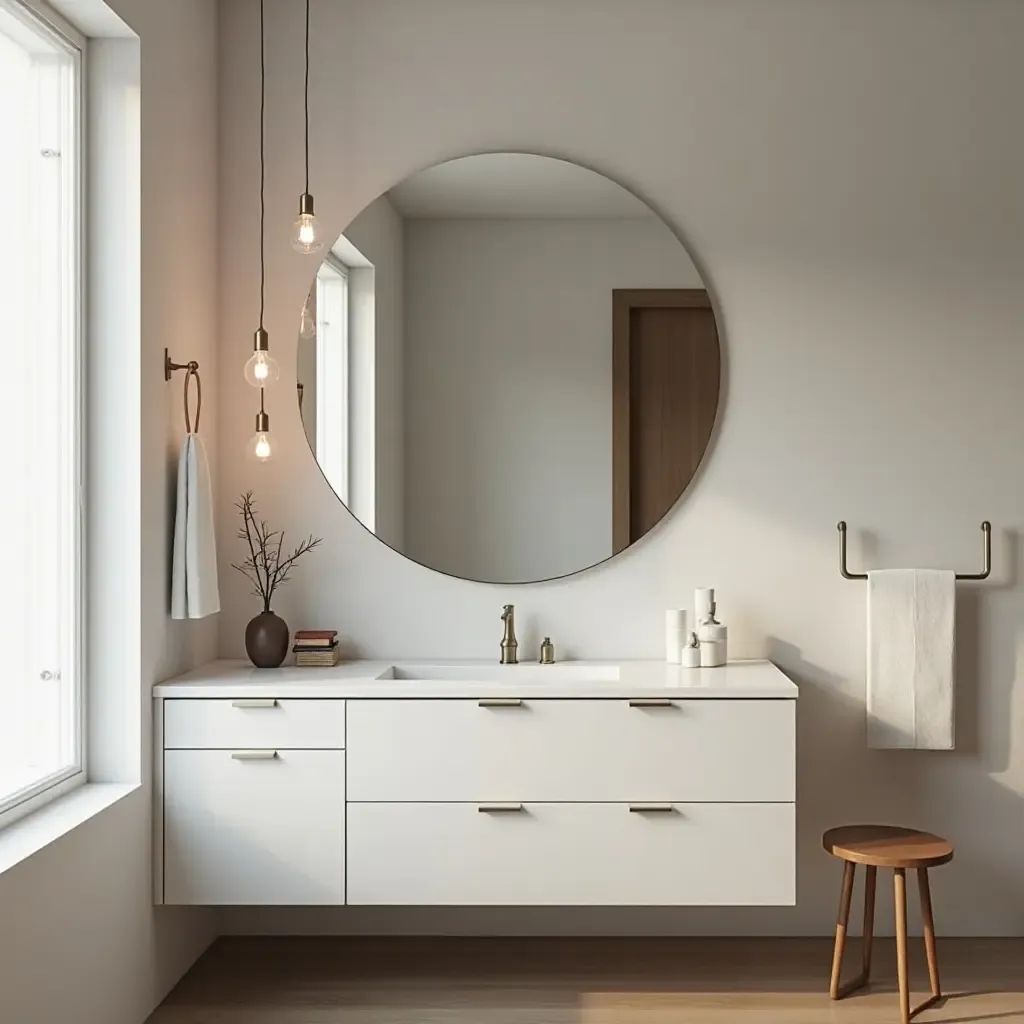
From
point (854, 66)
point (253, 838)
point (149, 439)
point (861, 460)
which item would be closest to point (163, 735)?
point (253, 838)

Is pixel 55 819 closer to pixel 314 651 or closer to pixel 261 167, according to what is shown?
pixel 314 651

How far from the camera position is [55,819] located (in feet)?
8.30

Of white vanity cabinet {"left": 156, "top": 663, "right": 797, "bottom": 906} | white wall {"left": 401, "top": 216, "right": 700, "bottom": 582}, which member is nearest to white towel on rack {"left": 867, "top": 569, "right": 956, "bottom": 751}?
white vanity cabinet {"left": 156, "top": 663, "right": 797, "bottom": 906}

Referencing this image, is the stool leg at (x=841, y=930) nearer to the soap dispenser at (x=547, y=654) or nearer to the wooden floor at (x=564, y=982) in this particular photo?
the wooden floor at (x=564, y=982)

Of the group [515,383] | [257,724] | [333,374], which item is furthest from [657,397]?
[257,724]

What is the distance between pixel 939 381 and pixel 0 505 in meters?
2.39

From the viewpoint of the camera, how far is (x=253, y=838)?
298 cm

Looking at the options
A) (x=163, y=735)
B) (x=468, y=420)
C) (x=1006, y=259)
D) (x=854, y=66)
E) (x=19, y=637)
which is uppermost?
(x=854, y=66)

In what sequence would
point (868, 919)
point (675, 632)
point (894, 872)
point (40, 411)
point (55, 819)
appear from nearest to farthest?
point (55, 819)
point (40, 411)
point (894, 872)
point (868, 919)
point (675, 632)

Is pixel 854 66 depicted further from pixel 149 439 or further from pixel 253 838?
pixel 253 838

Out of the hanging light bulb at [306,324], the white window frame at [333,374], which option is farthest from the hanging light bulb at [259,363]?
the white window frame at [333,374]

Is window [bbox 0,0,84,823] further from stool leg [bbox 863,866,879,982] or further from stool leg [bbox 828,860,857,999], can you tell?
stool leg [bbox 863,866,879,982]

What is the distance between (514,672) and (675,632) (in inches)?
17.2

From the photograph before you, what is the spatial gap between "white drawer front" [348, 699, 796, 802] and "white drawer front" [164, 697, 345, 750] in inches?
2.4
